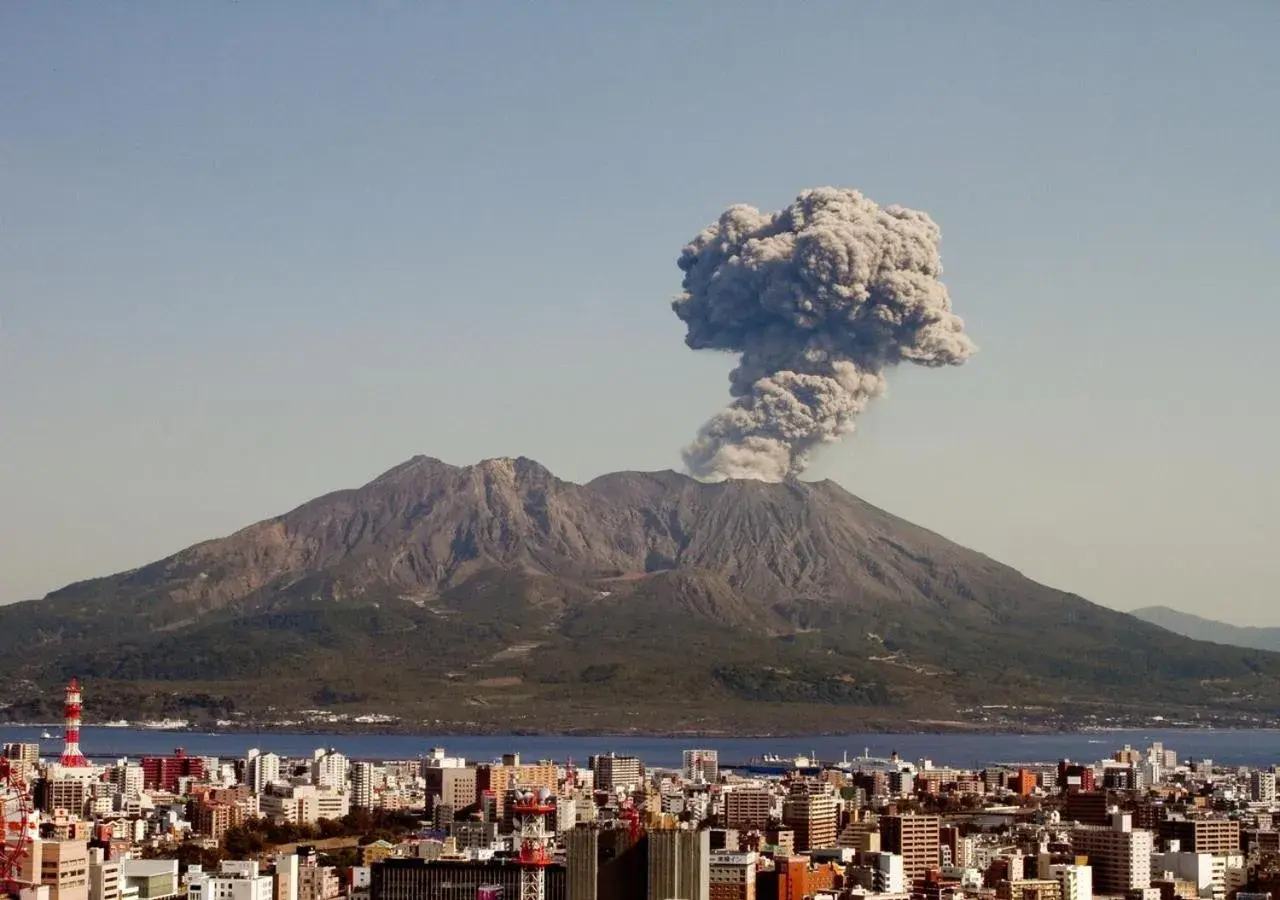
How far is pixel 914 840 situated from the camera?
133 ft

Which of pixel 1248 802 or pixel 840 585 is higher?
pixel 840 585

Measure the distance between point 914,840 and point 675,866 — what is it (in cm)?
1467

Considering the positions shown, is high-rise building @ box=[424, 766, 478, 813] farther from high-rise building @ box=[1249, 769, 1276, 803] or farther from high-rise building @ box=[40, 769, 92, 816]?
high-rise building @ box=[1249, 769, 1276, 803]

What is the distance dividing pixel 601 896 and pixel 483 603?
90230 millimetres

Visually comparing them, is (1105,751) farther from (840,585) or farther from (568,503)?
(568,503)

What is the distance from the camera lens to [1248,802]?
5384 cm

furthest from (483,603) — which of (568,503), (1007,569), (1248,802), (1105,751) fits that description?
(1248,802)

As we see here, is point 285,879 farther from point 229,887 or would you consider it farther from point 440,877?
Answer: point 440,877

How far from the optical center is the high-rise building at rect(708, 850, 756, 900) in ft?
99.9

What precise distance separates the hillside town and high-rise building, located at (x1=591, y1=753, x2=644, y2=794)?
0.32ft

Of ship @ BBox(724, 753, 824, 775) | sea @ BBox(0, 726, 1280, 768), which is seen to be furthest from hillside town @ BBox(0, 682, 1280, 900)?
sea @ BBox(0, 726, 1280, 768)

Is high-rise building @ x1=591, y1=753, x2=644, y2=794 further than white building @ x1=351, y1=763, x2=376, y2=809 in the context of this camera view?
Yes

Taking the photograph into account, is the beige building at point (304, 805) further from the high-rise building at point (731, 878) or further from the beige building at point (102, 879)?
the high-rise building at point (731, 878)

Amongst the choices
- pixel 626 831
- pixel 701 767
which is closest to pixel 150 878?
pixel 626 831
